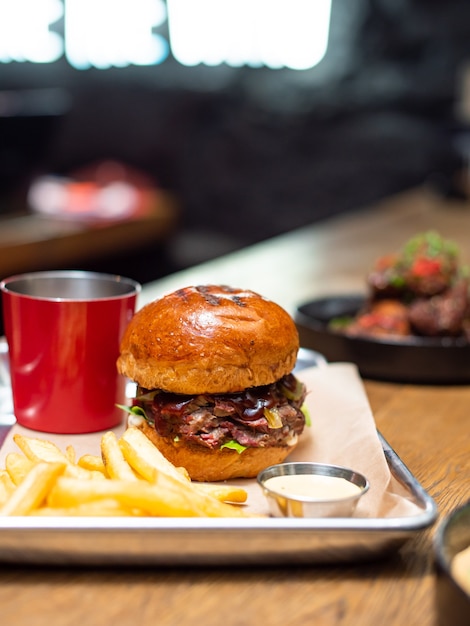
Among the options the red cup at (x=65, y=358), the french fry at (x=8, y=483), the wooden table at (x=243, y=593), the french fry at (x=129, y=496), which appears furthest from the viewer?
the red cup at (x=65, y=358)

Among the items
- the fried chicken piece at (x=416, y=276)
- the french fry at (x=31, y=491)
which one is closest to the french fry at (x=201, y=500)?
the french fry at (x=31, y=491)

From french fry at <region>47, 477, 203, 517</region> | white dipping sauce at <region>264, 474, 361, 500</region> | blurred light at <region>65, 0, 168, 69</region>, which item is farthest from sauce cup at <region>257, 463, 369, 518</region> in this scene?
blurred light at <region>65, 0, 168, 69</region>

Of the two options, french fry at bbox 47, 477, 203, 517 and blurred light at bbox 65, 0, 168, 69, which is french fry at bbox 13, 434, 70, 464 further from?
blurred light at bbox 65, 0, 168, 69

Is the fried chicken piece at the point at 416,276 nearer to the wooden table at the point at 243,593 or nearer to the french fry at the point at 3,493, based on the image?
the wooden table at the point at 243,593

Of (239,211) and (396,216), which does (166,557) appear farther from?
(239,211)

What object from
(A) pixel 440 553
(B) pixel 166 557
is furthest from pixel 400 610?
(B) pixel 166 557
